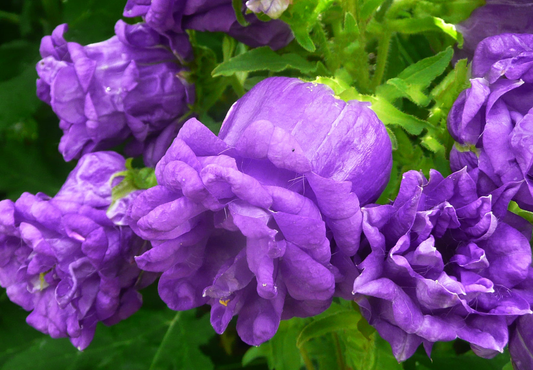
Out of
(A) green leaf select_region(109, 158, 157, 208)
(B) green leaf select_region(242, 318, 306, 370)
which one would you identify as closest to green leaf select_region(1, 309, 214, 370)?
(B) green leaf select_region(242, 318, 306, 370)

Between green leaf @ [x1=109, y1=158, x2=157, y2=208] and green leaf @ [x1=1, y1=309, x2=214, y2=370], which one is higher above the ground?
green leaf @ [x1=109, y1=158, x2=157, y2=208]

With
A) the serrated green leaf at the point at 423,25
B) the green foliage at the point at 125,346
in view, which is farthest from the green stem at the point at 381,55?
the green foliage at the point at 125,346

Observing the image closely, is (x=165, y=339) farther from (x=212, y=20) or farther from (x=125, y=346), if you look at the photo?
(x=212, y=20)

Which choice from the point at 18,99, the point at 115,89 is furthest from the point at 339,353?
the point at 18,99

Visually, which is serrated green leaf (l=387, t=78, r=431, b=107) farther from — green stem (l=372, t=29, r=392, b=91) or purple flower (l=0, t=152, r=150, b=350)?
purple flower (l=0, t=152, r=150, b=350)

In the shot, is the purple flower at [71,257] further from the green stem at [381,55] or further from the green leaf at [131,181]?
the green stem at [381,55]
